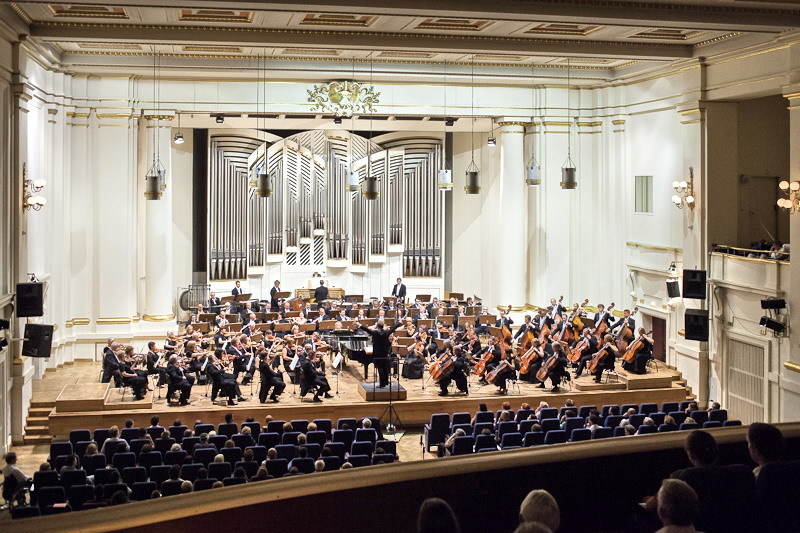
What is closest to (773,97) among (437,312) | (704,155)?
(704,155)

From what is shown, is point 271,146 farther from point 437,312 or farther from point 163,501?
point 163,501

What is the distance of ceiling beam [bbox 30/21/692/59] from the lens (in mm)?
13305

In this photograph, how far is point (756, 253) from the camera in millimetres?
14320

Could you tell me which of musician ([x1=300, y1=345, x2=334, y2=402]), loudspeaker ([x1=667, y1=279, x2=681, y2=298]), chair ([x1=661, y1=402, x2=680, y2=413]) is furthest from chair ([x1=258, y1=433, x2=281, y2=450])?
loudspeaker ([x1=667, y1=279, x2=681, y2=298])

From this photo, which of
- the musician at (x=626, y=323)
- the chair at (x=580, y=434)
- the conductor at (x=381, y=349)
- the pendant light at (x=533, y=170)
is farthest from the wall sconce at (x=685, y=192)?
the chair at (x=580, y=434)

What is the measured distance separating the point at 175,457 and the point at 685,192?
10.6 m

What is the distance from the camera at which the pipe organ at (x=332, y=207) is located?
21953mm

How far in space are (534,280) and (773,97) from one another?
21.4 feet

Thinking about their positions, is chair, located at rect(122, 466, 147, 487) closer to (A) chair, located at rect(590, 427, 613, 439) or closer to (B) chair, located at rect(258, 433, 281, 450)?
(B) chair, located at rect(258, 433, 281, 450)

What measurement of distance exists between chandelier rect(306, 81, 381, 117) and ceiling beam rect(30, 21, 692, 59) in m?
4.42

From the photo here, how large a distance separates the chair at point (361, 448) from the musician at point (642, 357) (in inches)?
278

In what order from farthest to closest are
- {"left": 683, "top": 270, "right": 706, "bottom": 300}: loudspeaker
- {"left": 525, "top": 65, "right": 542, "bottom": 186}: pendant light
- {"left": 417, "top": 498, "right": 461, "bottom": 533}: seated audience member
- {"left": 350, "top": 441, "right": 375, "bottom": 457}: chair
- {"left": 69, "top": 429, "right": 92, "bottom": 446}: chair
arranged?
{"left": 525, "top": 65, "right": 542, "bottom": 186}: pendant light, {"left": 683, "top": 270, "right": 706, "bottom": 300}: loudspeaker, {"left": 69, "top": 429, "right": 92, "bottom": 446}: chair, {"left": 350, "top": 441, "right": 375, "bottom": 457}: chair, {"left": 417, "top": 498, "right": 461, "bottom": 533}: seated audience member

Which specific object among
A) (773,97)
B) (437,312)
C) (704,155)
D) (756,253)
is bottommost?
(437,312)

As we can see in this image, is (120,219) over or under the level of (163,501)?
over
